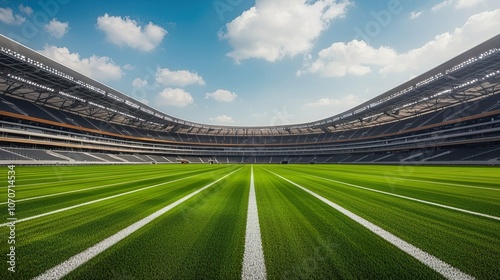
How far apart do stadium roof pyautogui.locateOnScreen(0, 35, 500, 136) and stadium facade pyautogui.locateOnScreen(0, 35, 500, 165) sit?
0.12m

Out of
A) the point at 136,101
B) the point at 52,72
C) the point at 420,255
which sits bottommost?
the point at 420,255

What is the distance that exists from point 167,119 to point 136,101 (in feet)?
51.9

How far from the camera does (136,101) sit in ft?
145

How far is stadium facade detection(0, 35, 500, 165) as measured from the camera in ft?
93.9

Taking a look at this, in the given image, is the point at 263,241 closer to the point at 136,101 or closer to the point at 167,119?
the point at 136,101

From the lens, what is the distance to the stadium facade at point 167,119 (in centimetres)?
2863

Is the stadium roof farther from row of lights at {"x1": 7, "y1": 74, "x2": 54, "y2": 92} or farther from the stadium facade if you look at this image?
the stadium facade

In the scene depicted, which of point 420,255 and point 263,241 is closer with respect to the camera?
point 420,255

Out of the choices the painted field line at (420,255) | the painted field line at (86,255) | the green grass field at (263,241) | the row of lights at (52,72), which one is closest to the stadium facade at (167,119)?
the row of lights at (52,72)

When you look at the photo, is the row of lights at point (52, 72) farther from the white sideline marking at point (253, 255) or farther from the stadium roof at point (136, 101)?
the white sideline marking at point (253, 255)

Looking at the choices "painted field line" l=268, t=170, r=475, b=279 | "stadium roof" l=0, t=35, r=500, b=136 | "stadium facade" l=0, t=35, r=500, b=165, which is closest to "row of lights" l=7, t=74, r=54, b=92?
"stadium roof" l=0, t=35, r=500, b=136

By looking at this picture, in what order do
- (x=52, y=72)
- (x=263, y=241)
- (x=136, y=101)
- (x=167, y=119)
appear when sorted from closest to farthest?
(x=263, y=241) → (x=52, y=72) → (x=136, y=101) → (x=167, y=119)

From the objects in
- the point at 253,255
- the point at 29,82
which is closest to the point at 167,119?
the point at 29,82

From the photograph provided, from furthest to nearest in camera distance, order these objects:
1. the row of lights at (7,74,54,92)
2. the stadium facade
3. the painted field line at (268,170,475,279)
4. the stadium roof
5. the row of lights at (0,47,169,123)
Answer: the row of lights at (7,74,54,92)
the stadium facade
the stadium roof
the row of lights at (0,47,169,123)
the painted field line at (268,170,475,279)
